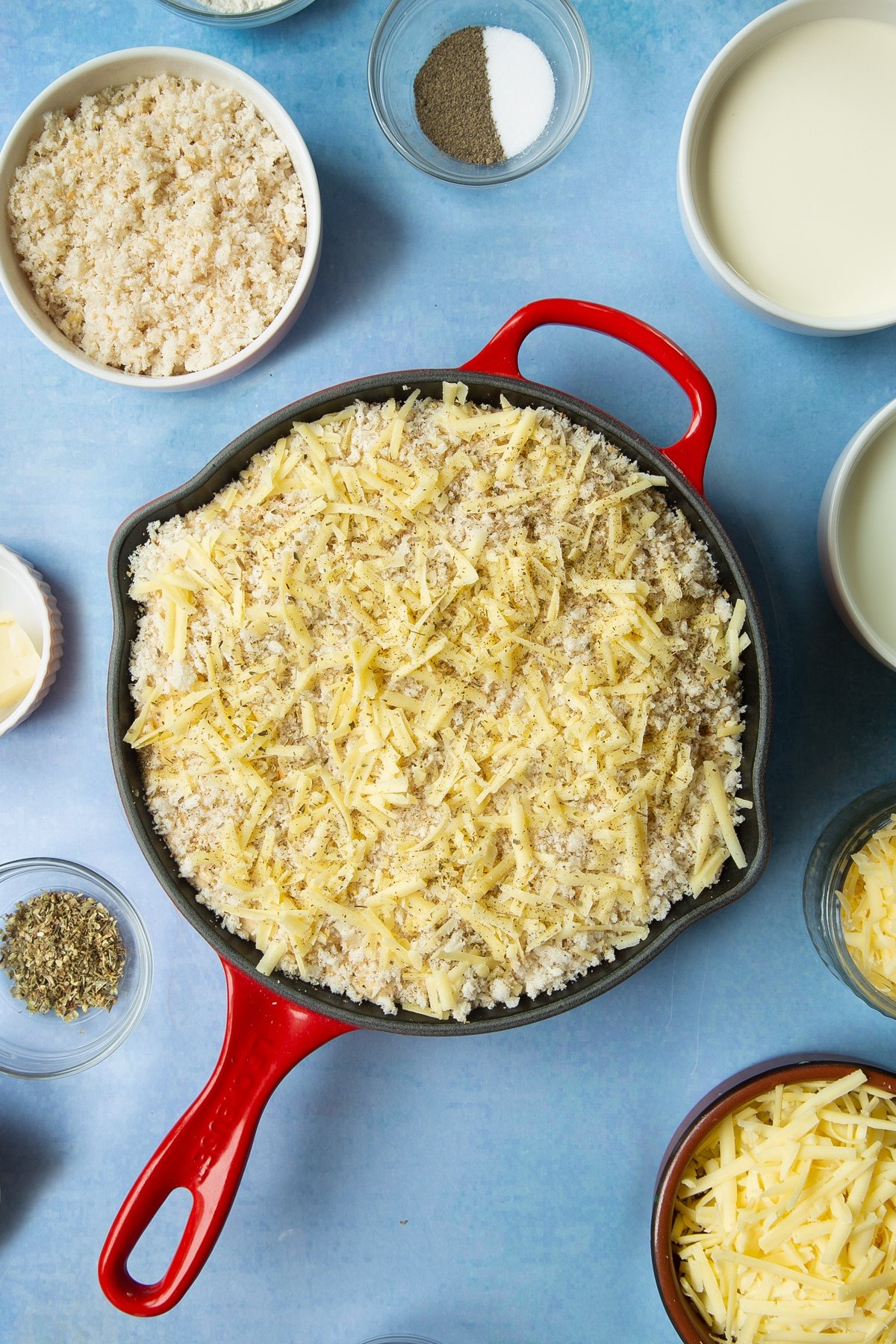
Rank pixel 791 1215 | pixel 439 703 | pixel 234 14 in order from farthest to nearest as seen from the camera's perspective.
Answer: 1. pixel 234 14
2. pixel 791 1215
3. pixel 439 703

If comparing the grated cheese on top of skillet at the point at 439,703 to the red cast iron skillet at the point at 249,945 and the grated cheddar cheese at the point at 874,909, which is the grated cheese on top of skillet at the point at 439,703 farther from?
the grated cheddar cheese at the point at 874,909

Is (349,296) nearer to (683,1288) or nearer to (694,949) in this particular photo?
(694,949)

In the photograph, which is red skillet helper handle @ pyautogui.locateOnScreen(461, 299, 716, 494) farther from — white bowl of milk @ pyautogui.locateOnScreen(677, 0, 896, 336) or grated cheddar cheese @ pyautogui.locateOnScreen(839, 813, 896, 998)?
grated cheddar cheese @ pyautogui.locateOnScreen(839, 813, 896, 998)

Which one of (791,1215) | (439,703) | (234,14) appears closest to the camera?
(439,703)

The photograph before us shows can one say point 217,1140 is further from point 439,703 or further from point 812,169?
point 812,169

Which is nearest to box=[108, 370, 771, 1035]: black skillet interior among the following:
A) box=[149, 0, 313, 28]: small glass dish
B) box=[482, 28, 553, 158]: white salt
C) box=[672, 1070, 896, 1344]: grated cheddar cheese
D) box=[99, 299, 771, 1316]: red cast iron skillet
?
box=[99, 299, 771, 1316]: red cast iron skillet

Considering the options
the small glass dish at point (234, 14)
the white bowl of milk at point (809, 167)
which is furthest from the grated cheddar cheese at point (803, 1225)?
the small glass dish at point (234, 14)

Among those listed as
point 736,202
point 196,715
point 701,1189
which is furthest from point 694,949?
point 736,202

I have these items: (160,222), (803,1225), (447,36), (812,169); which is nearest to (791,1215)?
(803,1225)
